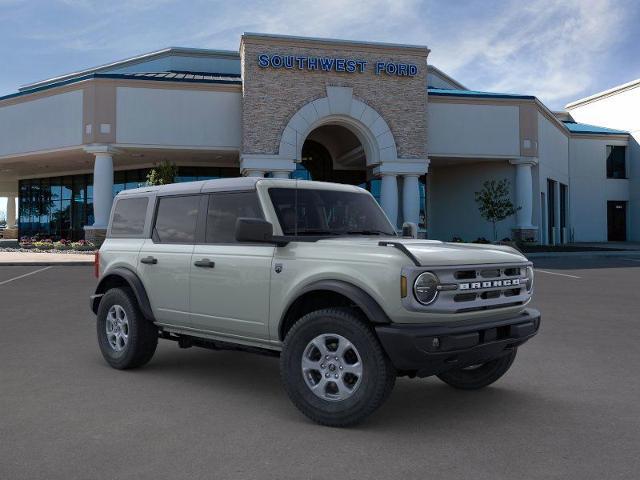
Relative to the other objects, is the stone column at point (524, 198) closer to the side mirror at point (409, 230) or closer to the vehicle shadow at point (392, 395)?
the side mirror at point (409, 230)

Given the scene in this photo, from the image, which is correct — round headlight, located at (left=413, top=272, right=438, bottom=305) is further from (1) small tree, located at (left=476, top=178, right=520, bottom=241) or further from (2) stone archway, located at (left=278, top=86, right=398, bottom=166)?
(1) small tree, located at (left=476, top=178, right=520, bottom=241)

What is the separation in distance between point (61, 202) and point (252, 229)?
133ft

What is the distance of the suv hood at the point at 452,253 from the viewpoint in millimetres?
4418

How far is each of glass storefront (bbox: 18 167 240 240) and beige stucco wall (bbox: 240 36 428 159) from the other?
26.9 feet

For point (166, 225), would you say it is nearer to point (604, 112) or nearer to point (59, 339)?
point (59, 339)

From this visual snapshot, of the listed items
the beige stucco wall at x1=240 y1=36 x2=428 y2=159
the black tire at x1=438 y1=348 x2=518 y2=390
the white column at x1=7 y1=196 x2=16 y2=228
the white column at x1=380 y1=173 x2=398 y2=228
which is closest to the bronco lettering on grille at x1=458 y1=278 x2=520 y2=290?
the black tire at x1=438 y1=348 x2=518 y2=390

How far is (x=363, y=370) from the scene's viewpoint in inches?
172

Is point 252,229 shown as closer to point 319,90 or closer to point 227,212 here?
point 227,212

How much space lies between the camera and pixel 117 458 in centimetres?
386

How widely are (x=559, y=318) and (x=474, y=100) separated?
2438 cm

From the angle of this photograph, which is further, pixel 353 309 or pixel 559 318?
pixel 559 318

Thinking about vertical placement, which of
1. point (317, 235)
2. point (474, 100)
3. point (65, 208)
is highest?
point (474, 100)

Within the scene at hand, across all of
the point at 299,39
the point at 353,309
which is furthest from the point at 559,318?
the point at 299,39

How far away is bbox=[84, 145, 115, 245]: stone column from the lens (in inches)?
1169
